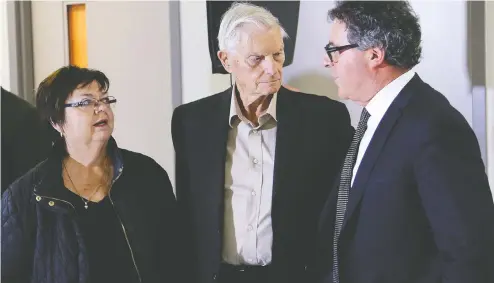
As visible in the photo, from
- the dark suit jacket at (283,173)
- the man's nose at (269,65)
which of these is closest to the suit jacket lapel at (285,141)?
the dark suit jacket at (283,173)

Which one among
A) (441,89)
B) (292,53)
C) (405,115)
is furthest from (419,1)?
(405,115)

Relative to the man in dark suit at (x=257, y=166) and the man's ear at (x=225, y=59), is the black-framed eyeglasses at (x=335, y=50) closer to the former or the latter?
the man in dark suit at (x=257, y=166)

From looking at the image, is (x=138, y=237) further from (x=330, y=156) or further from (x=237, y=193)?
(x=330, y=156)

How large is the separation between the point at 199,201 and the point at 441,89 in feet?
3.53

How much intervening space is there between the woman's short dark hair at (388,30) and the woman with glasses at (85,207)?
2.38ft

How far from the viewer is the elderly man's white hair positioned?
1627 mm

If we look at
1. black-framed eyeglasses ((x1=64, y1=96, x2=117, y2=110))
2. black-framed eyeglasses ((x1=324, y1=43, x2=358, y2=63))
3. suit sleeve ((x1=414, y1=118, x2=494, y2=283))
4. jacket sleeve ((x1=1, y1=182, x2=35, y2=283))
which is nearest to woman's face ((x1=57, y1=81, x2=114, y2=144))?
black-framed eyeglasses ((x1=64, y1=96, x2=117, y2=110))

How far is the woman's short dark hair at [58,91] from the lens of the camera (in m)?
1.57

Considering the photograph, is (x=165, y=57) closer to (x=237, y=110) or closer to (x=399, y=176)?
(x=237, y=110)

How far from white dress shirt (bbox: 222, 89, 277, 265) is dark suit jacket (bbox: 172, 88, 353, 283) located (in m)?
0.03

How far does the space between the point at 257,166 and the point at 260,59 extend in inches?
12.2

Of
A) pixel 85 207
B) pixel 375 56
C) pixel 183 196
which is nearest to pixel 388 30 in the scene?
pixel 375 56

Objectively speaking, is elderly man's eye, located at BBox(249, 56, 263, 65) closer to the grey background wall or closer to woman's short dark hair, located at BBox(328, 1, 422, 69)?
woman's short dark hair, located at BBox(328, 1, 422, 69)

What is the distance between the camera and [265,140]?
167cm
